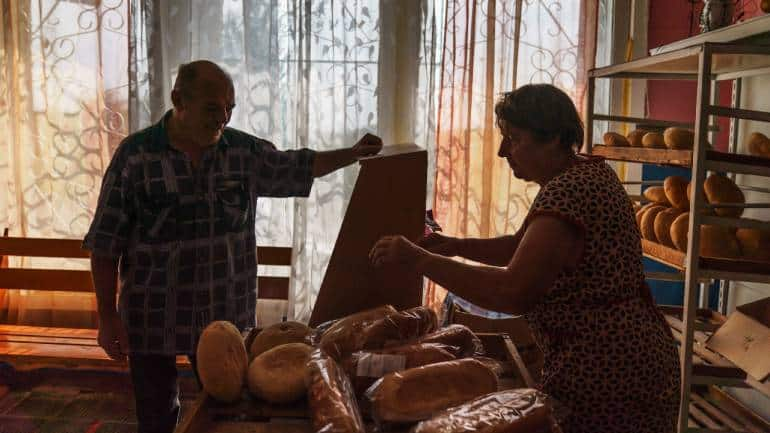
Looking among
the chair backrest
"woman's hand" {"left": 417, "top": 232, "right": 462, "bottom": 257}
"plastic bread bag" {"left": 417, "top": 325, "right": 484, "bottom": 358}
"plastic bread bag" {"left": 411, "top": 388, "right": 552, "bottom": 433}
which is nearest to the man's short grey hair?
"woman's hand" {"left": 417, "top": 232, "right": 462, "bottom": 257}

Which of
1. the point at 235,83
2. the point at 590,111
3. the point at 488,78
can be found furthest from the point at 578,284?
the point at 235,83

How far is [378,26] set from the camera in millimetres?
3311

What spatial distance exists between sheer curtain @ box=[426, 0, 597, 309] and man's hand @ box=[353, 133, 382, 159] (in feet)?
4.34

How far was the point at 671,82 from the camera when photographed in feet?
11.2

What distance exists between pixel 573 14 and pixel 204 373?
9.27ft

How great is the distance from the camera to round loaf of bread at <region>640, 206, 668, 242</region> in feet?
8.31

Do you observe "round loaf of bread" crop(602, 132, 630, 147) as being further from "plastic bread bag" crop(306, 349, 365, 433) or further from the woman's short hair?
"plastic bread bag" crop(306, 349, 365, 433)

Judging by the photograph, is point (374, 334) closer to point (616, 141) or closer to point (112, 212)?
point (112, 212)

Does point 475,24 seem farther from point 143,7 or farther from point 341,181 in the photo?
point 143,7

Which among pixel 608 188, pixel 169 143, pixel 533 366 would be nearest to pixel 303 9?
pixel 169 143

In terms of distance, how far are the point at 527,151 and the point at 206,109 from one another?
95 centimetres

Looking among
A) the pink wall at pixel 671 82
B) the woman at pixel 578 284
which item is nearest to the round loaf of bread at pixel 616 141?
the pink wall at pixel 671 82

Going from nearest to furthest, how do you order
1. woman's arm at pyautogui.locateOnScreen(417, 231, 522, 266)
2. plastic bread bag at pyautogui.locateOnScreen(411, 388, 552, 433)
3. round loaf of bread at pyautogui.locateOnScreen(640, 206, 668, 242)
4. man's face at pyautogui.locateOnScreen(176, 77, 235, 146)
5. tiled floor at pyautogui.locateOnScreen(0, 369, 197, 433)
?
plastic bread bag at pyautogui.locateOnScreen(411, 388, 552, 433) < woman's arm at pyautogui.locateOnScreen(417, 231, 522, 266) < man's face at pyautogui.locateOnScreen(176, 77, 235, 146) < round loaf of bread at pyautogui.locateOnScreen(640, 206, 668, 242) < tiled floor at pyautogui.locateOnScreen(0, 369, 197, 433)

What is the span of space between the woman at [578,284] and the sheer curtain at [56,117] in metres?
2.63
